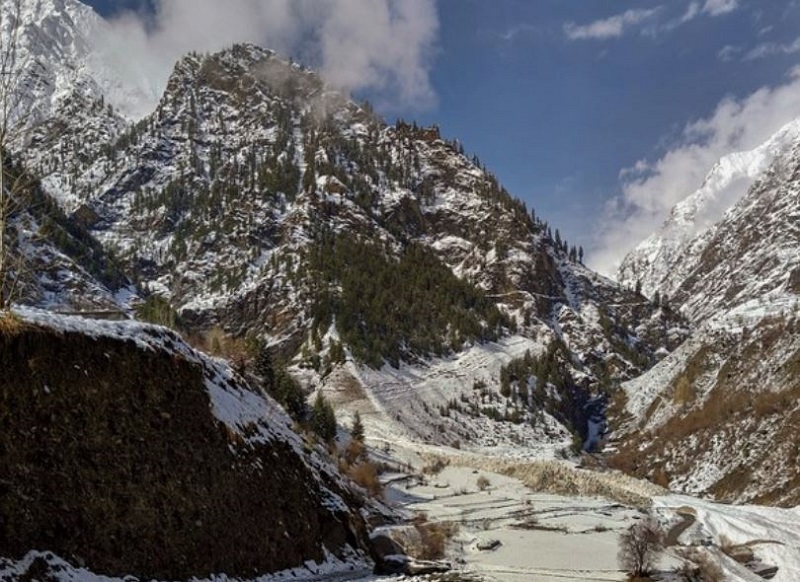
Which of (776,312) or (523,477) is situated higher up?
(776,312)

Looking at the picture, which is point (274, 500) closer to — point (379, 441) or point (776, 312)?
point (379, 441)

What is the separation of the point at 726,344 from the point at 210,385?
458 ft

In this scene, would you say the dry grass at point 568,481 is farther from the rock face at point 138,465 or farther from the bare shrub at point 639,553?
the rock face at point 138,465

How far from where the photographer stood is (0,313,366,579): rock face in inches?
844

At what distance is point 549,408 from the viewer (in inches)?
7539

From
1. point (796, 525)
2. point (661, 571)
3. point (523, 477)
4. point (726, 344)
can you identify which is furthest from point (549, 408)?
point (661, 571)

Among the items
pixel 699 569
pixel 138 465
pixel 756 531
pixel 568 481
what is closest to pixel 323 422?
pixel 568 481

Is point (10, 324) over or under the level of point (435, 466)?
under

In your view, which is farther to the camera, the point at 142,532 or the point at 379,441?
the point at 379,441

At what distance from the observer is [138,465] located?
25.3 m

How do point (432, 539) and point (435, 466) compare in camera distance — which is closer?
point (432, 539)

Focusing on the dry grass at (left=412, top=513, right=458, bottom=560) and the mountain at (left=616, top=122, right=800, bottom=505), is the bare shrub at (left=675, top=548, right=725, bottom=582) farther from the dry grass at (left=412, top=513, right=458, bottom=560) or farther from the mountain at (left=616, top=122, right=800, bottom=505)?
Answer: the mountain at (left=616, top=122, right=800, bottom=505)

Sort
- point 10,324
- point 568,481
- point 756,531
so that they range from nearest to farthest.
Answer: point 10,324 → point 756,531 → point 568,481

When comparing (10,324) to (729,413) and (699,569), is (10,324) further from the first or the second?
(729,413)
